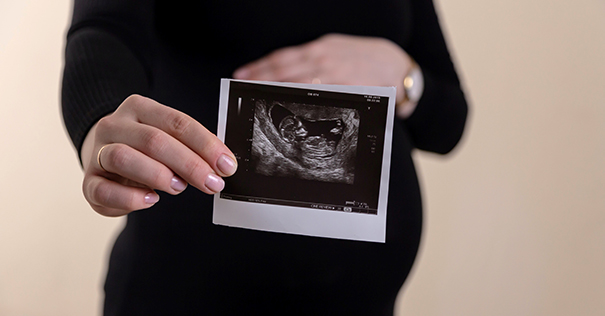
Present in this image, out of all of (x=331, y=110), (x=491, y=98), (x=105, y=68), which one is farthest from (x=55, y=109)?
(x=491, y=98)

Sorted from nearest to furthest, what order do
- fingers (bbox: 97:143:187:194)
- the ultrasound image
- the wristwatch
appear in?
fingers (bbox: 97:143:187:194) < the ultrasound image < the wristwatch

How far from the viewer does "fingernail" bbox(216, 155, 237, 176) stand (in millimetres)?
463

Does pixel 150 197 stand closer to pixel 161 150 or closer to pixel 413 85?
pixel 161 150

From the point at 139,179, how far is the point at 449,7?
4.24 feet

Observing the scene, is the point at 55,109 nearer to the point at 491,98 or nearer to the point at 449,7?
the point at 449,7

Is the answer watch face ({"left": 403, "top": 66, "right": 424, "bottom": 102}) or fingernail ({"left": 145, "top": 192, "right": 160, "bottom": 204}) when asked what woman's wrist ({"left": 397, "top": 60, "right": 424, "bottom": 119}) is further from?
fingernail ({"left": 145, "top": 192, "right": 160, "bottom": 204})

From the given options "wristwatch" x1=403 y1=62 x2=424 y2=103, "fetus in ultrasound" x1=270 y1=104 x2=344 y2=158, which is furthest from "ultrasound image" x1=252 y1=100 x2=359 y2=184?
"wristwatch" x1=403 y1=62 x2=424 y2=103

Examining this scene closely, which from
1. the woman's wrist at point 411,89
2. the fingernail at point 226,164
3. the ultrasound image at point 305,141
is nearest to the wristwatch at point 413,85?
the woman's wrist at point 411,89

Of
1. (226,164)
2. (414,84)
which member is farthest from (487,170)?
(226,164)

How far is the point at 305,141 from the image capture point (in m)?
0.57

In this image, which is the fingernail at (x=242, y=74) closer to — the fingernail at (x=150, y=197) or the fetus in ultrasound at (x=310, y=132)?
the fetus in ultrasound at (x=310, y=132)

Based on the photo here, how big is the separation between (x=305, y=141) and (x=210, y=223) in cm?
22

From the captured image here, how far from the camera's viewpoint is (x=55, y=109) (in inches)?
54.1

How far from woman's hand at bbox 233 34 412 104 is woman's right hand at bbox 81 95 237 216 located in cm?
19
